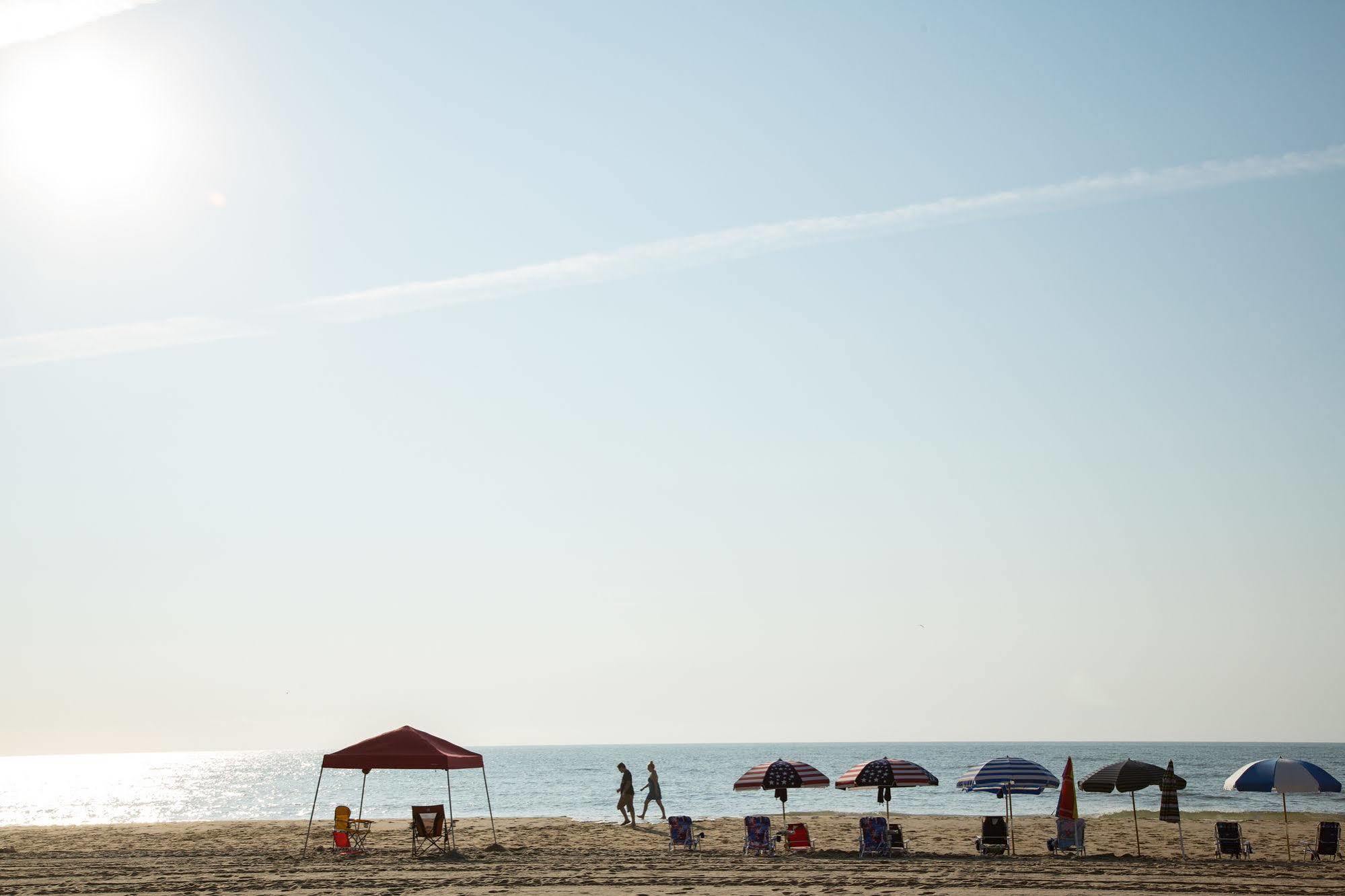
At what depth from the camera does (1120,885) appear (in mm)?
13766

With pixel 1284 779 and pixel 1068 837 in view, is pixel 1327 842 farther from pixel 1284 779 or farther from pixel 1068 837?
pixel 1068 837

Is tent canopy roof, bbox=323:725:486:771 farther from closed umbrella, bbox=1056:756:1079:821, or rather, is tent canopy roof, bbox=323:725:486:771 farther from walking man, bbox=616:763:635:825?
closed umbrella, bbox=1056:756:1079:821

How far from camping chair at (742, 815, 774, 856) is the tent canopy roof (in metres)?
4.56

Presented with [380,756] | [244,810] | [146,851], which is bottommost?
[244,810]

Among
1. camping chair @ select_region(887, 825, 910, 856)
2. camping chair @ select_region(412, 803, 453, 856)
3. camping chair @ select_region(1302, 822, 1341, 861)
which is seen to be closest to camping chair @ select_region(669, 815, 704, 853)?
camping chair @ select_region(887, 825, 910, 856)

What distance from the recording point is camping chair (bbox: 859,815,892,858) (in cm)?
1778

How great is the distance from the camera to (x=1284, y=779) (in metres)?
16.2

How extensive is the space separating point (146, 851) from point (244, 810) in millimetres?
34818

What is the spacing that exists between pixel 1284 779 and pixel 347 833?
14688 millimetres

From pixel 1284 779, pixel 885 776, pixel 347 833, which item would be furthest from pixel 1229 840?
pixel 347 833

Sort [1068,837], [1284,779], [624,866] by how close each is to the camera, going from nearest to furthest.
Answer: [1284,779] < [624,866] < [1068,837]

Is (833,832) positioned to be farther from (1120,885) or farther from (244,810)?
(244,810)

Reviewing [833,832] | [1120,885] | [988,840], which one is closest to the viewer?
[1120,885]

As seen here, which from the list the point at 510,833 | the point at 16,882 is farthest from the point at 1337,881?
the point at 16,882
